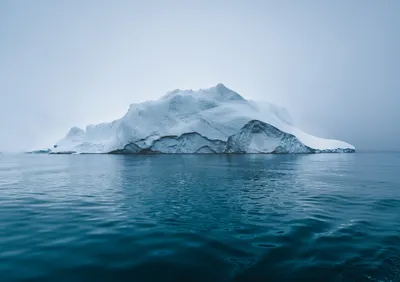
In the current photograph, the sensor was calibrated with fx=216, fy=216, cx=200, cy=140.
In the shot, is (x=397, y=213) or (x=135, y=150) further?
(x=135, y=150)

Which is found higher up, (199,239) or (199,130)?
(199,130)

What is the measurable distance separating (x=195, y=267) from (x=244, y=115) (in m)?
54.5

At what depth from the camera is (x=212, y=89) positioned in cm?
6981

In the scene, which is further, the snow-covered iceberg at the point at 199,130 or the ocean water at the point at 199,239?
the snow-covered iceberg at the point at 199,130

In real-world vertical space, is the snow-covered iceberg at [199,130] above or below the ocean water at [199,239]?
above

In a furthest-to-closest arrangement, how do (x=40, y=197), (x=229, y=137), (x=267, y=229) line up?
1. (x=229, y=137)
2. (x=40, y=197)
3. (x=267, y=229)

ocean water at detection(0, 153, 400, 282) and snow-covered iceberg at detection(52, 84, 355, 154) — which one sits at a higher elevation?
snow-covered iceberg at detection(52, 84, 355, 154)

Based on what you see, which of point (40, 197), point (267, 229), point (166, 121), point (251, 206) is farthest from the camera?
point (166, 121)

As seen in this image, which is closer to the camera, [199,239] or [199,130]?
[199,239]

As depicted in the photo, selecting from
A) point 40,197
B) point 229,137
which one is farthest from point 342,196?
point 229,137

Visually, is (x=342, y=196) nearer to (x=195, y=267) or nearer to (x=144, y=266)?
(x=195, y=267)

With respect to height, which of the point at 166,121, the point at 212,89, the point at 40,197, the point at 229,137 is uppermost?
the point at 212,89

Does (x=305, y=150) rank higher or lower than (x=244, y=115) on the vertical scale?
lower

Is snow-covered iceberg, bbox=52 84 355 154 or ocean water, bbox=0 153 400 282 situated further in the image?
snow-covered iceberg, bbox=52 84 355 154
